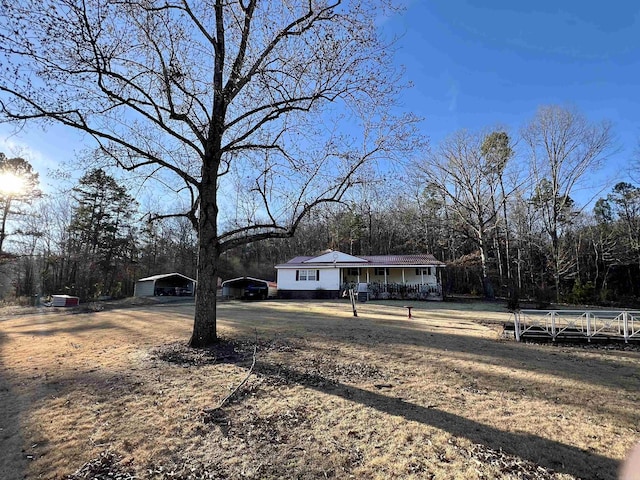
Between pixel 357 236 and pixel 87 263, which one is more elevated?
pixel 357 236

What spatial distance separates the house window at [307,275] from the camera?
30.0 meters

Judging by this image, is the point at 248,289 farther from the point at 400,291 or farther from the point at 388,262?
the point at 400,291

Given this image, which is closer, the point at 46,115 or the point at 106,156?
the point at 46,115

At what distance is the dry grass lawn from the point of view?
3.62 m

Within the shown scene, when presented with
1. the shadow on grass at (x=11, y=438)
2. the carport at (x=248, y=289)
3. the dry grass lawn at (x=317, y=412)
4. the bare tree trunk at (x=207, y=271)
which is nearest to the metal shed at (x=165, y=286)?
the carport at (x=248, y=289)

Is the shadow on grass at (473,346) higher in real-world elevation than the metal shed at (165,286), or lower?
lower

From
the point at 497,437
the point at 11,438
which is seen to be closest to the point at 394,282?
the point at 497,437

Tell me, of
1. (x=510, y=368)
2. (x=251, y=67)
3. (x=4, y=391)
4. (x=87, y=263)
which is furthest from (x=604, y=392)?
(x=87, y=263)

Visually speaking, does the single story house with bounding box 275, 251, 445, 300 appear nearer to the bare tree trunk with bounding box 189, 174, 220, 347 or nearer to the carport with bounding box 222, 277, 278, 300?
the carport with bounding box 222, 277, 278, 300

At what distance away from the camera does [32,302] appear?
29.2 m

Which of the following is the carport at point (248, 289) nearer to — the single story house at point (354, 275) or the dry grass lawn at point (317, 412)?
the single story house at point (354, 275)

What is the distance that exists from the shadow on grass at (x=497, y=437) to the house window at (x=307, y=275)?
2396 cm

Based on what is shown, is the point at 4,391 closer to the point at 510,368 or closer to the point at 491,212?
the point at 510,368

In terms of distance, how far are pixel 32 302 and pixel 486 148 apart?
41.0 meters
